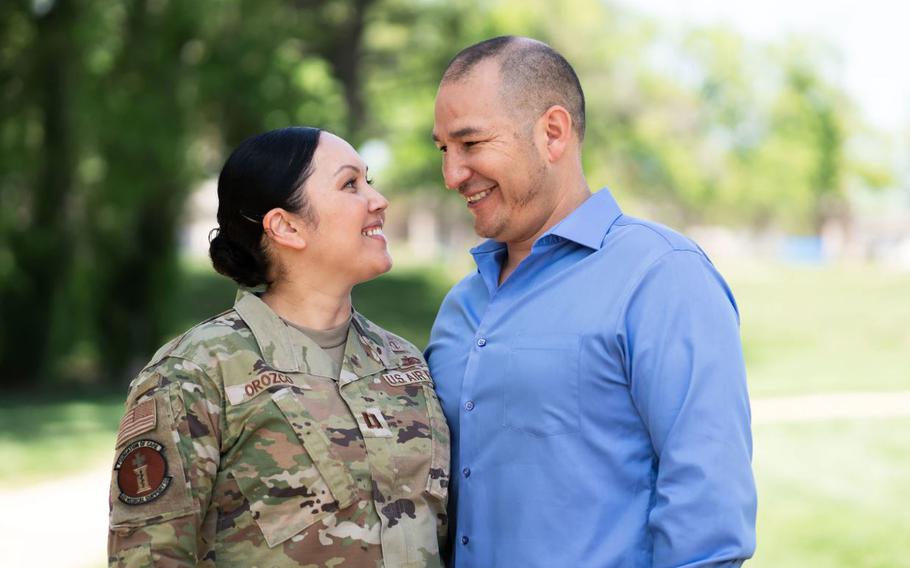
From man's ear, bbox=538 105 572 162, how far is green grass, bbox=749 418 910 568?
18.1ft

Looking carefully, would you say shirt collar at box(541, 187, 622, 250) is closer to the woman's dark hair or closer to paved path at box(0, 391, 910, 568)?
the woman's dark hair

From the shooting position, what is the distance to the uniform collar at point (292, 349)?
304cm

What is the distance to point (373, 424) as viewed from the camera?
3057 millimetres

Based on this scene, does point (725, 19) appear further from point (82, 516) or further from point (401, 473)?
point (401, 473)

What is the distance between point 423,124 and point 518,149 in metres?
31.1

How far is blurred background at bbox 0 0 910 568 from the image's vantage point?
1055 cm

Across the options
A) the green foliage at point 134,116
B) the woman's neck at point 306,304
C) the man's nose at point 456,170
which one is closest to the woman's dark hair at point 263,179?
the woman's neck at point 306,304

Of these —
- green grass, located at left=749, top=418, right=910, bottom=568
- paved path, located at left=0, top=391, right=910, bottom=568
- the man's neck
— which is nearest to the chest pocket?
the man's neck

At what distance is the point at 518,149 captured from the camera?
10.4 ft

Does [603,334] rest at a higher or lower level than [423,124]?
lower

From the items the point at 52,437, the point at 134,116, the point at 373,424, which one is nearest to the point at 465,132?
the point at 373,424

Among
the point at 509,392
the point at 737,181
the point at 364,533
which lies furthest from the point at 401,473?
the point at 737,181

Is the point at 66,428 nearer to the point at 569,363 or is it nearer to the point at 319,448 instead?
the point at 319,448

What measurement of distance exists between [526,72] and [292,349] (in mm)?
1006
